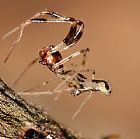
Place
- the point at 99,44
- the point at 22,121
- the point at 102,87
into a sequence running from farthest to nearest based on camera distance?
the point at 99,44, the point at 102,87, the point at 22,121

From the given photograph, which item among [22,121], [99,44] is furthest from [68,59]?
[99,44]

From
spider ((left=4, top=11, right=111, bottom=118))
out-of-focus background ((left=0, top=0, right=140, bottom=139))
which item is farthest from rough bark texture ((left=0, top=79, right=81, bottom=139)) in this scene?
out-of-focus background ((left=0, top=0, right=140, bottom=139))

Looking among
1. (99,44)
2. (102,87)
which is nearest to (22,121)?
(102,87)

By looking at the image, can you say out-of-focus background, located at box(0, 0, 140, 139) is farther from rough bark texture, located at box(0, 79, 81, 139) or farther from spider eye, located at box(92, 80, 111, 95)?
rough bark texture, located at box(0, 79, 81, 139)

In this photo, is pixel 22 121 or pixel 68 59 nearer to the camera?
pixel 22 121

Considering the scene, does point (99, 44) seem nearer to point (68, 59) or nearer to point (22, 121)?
point (68, 59)

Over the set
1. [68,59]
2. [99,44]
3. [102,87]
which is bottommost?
[99,44]

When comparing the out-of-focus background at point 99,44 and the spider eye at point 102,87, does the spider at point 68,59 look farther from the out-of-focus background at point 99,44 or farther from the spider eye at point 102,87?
the out-of-focus background at point 99,44

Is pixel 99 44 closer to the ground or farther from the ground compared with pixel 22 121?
closer to the ground

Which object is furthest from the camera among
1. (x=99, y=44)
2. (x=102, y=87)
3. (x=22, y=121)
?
(x=99, y=44)
